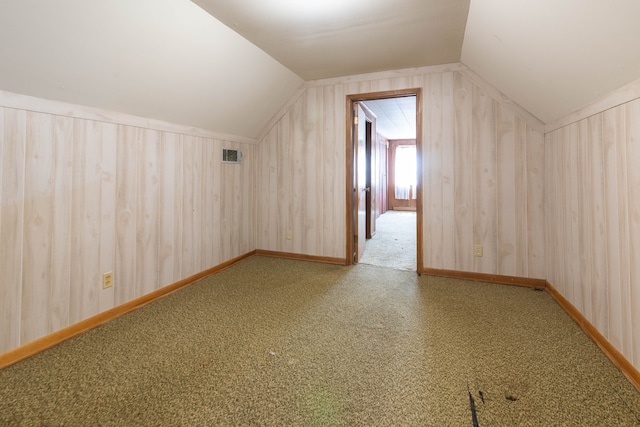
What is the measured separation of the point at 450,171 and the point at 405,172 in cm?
668

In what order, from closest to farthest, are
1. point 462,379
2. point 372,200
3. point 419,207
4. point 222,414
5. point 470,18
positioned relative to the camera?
point 222,414 → point 462,379 → point 470,18 → point 419,207 → point 372,200

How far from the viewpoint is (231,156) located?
3.51m

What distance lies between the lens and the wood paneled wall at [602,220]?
4.91 feet

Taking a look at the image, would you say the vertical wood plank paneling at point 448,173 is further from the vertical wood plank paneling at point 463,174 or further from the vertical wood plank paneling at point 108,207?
the vertical wood plank paneling at point 108,207

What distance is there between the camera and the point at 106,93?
6.67 feet

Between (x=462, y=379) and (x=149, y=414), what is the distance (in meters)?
1.46

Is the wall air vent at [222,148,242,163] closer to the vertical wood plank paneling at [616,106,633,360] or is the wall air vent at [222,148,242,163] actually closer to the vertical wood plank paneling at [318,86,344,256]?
the vertical wood plank paneling at [318,86,344,256]

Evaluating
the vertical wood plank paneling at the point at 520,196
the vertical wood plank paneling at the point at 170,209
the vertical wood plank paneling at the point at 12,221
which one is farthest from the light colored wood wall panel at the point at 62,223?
the vertical wood plank paneling at the point at 520,196

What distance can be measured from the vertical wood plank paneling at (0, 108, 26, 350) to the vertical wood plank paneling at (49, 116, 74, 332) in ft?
0.54

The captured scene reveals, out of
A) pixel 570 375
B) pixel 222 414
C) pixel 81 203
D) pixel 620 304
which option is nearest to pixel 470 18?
pixel 620 304

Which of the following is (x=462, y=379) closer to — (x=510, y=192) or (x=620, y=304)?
(x=620, y=304)

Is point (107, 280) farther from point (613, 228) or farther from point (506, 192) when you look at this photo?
point (506, 192)

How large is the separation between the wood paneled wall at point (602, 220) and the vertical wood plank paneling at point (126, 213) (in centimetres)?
314

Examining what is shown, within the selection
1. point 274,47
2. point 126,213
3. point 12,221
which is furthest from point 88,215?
point 274,47
